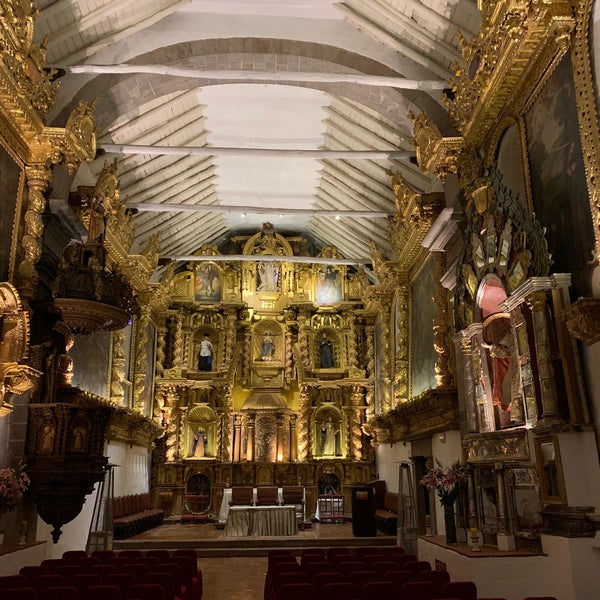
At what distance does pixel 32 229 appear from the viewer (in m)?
9.73

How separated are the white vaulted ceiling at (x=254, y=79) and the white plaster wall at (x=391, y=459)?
20.5ft

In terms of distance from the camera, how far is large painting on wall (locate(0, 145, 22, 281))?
9.19 metres

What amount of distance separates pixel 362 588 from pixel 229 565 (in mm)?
7895

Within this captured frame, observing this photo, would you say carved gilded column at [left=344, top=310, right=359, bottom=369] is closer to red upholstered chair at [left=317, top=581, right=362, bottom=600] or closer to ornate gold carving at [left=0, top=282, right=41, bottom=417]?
ornate gold carving at [left=0, top=282, right=41, bottom=417]

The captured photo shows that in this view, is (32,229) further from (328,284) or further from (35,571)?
(328,284)

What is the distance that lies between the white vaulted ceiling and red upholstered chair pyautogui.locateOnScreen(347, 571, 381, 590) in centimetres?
816

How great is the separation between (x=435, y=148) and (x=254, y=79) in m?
3.50

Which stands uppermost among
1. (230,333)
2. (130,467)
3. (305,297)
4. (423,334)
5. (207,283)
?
(207,283)

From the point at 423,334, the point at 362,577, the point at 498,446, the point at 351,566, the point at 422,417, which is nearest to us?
the point at 362,577

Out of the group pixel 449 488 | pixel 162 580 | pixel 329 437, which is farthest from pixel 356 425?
pixel 162 580

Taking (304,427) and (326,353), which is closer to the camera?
(304,427)

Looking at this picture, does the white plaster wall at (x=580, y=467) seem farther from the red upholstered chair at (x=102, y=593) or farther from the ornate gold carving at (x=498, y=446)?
the red upholstered chair at (x=102, y=593)

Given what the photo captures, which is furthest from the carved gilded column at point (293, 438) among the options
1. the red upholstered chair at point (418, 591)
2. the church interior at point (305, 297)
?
the red upholstered chair at point (418, 591)

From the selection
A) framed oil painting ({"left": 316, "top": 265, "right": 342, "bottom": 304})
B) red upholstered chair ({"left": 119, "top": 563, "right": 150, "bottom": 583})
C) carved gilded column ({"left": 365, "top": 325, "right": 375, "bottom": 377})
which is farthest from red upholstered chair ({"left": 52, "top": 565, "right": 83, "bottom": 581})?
framed oil painting ({"left": 316, "top": 265, "right": 342, "bottom": 304})
